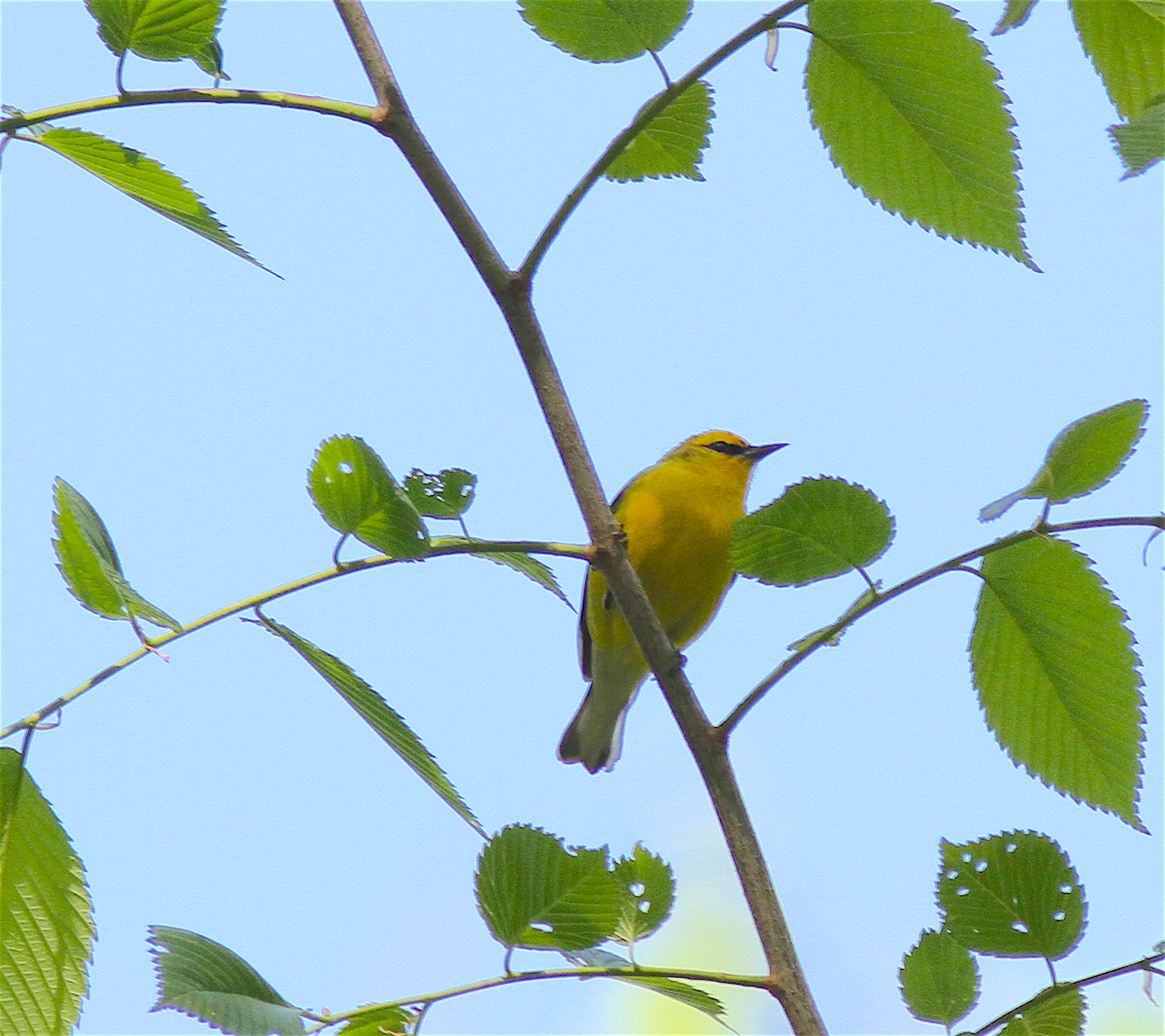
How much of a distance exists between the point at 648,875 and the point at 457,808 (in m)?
0.28

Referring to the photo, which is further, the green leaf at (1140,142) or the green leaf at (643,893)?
the green leaf at (643,893)

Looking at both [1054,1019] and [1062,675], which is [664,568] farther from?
[1054,1019]

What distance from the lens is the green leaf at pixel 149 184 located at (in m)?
1.62

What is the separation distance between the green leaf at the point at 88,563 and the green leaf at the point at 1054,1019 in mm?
1170

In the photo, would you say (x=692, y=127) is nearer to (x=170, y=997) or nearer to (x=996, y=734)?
(x=996, y=734)

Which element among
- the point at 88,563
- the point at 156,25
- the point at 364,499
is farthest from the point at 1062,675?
the point at 156,25

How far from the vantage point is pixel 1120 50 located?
1638 mm

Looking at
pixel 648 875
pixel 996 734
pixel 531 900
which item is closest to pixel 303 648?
pixel 531 900

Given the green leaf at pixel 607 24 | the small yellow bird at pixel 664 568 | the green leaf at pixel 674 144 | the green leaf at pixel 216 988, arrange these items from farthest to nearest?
the small yellow bird at pixel 664 568 → the green leaf at pixel 674 144 → the green leaf at pixel 607 24 → the green leaf at pixel 216 988

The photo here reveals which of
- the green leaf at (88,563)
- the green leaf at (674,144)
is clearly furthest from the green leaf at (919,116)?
the green leaf at (88,563)

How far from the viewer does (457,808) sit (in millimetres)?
1618

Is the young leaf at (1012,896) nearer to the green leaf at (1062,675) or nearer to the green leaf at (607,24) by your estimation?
the green leaf at (1062,675)

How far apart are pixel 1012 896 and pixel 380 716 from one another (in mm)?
852

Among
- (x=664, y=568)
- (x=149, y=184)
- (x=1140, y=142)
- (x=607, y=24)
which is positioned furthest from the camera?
(x=664, y=568)
